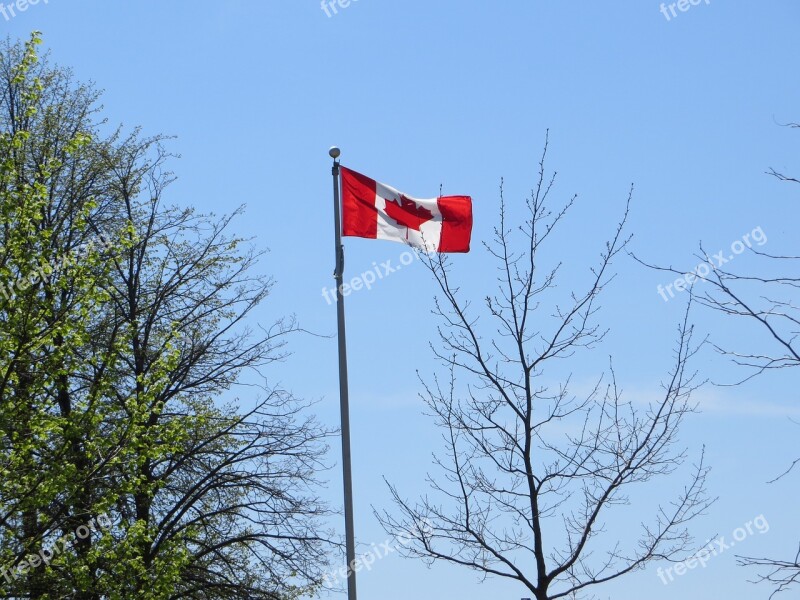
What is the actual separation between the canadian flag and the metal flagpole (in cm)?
13

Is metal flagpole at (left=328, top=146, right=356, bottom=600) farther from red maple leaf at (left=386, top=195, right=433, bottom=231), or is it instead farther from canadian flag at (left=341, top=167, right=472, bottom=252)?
red maple leaf at (left=386, top=195, right=433, bottom=231)

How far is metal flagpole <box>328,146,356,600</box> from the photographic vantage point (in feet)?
44.1

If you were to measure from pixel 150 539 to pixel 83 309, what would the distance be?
14.3 feet

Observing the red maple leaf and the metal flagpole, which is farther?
the red maple leaf

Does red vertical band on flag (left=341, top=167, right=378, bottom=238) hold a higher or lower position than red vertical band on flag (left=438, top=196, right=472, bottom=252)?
higher

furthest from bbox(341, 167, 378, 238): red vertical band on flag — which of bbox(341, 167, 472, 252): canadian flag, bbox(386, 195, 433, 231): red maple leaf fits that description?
bbox(386, 195, 433, 231): red maple leaf

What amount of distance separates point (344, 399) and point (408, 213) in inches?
108

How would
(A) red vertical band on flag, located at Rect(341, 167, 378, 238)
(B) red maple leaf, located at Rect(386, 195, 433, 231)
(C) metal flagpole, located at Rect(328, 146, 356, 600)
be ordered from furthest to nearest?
(A) red vertical band on flag, located at Rect(341, 167, 378, 238)
(B) red maple leaf, located at Rect(386, 195, 433, 231)
(C) metal flagpole, located at Rect(328, 146, 356, 600)

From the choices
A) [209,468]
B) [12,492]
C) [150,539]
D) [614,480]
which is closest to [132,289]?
[209,468]

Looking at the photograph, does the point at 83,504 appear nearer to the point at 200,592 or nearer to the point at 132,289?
the point at 200,592

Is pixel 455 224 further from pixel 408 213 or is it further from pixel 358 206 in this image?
pixel 358 206

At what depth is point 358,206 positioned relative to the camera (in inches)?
590

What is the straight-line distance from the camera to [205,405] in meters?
19.7

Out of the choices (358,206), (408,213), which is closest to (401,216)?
(408,213)
